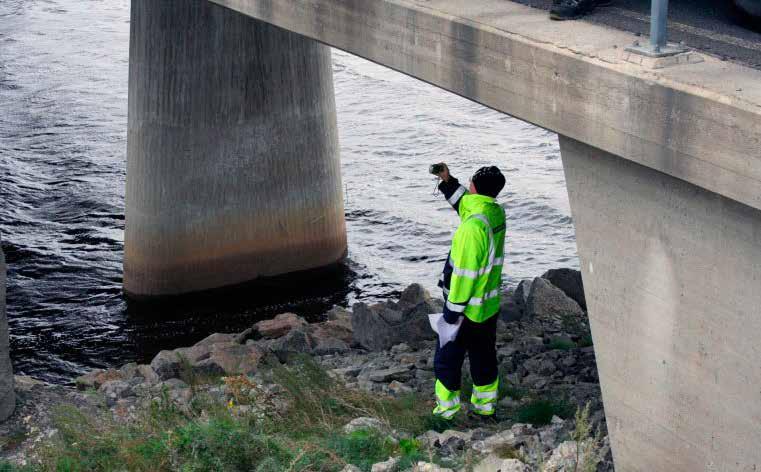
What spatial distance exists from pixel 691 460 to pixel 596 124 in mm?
1815

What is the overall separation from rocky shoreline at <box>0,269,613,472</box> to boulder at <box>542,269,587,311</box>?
1 centimetres

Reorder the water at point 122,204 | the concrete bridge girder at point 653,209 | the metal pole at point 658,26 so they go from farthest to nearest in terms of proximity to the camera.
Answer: the water at point 122,204, the metal pole at point 658,26, the concrete bridge girder at point 653,209

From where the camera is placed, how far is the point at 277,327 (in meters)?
12.6

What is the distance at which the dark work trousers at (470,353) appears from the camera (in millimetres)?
7129

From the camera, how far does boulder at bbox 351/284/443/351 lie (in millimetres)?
10781

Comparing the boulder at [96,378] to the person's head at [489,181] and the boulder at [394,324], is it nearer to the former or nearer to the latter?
the boulder at [394,324]

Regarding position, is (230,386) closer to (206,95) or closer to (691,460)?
(691,460)

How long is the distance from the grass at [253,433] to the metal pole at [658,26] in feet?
8.67

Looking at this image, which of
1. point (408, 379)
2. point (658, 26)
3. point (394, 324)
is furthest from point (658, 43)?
point (394, 324)

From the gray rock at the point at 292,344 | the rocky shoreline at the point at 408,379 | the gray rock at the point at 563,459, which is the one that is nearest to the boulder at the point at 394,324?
the rocky shoreline at the point at 408,379

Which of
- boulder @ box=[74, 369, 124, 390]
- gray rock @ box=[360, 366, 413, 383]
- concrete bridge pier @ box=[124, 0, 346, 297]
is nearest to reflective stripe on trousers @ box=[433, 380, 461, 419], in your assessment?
gray rock @ box=[360, 366, 413, 383]

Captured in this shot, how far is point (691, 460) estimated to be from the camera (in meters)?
5.70

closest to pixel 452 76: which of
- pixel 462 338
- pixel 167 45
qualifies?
pixel 462 338

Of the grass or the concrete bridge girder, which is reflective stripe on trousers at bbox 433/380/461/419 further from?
the concrete bridge girder
